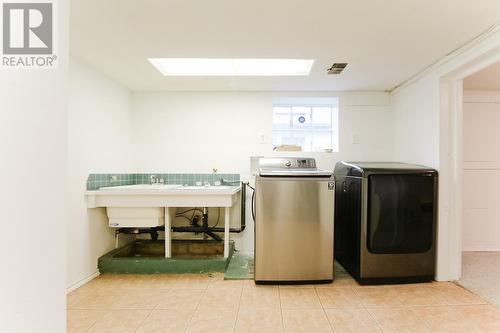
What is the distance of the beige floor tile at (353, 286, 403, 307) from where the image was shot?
190 centimetres

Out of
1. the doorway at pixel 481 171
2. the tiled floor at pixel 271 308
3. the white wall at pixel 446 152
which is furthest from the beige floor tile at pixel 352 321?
the doorway at pixel 481 171

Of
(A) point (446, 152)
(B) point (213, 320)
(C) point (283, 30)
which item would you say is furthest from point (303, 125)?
(B) point (213, 320)

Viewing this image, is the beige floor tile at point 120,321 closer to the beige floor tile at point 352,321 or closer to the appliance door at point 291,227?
the appliance door at point 291,227

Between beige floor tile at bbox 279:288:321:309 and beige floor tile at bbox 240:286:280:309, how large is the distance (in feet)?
0.18

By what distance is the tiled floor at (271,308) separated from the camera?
1.60 m

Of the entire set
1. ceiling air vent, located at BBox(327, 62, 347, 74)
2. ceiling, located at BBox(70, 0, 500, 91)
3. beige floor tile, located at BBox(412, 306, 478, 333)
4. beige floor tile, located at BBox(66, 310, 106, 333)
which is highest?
ceiling, located at BBox(70, 0, 500, 91)

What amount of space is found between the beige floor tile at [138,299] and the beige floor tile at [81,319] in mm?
133

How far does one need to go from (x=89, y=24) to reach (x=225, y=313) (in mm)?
2188

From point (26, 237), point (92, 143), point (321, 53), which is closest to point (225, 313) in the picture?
point (26, 237)

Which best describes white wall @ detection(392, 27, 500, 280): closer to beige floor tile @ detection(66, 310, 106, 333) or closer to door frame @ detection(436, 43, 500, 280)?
door frame @ detection(436, 43, 500, 280)

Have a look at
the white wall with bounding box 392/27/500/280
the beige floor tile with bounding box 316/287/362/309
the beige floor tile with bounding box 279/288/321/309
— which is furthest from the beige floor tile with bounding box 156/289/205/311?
the white wall with bounding box 392/27/500/280

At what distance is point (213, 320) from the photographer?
167 centimetres

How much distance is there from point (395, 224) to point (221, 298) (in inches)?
64.0

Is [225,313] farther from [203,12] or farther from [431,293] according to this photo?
[203,12]
